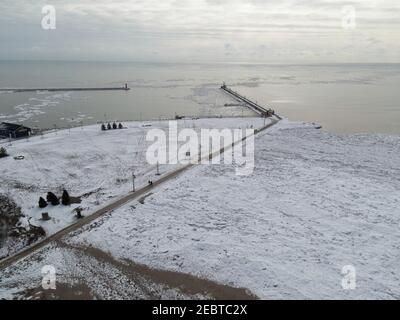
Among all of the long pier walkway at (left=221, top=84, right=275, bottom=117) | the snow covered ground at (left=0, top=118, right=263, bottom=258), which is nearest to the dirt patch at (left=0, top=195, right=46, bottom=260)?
the snow covered ground at (left=0, top=118, right=263, bottom=258)

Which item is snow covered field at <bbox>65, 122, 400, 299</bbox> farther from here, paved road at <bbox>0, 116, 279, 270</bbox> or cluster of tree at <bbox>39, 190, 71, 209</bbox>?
cluster of tree at <bbox>39, 190, 71, 209</bbox>

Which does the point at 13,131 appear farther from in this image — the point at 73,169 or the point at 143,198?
the point at 143,198

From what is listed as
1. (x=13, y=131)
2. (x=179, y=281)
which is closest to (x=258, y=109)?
(x=13, y=131)

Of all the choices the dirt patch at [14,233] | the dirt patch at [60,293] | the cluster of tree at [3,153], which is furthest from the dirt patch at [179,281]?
the cluster of tree at [3,153]

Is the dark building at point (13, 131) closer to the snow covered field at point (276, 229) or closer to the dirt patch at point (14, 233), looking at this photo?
the dirt patch at point (14, 233)

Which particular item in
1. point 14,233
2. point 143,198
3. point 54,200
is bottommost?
point 14,233

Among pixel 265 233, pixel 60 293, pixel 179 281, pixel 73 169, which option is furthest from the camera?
pixel 73 169

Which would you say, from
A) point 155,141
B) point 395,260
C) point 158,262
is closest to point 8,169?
point 155,141
